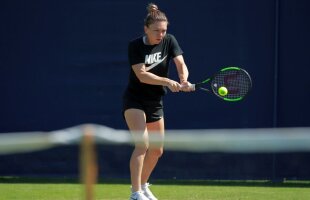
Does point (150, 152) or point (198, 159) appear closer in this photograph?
point (150, 152)

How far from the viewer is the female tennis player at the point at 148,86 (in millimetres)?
5656

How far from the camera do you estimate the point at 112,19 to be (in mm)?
7902

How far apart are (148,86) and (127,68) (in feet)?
6.85

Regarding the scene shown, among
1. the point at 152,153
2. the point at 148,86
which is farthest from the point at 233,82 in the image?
the point at 152,153

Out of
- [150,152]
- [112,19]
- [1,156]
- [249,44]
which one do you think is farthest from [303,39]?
[1,156]

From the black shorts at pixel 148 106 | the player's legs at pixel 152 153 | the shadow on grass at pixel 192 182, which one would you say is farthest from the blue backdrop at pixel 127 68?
the black shorts at pixel 148 106

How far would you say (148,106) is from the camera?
584cm

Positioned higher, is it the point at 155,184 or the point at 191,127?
the point at 191,127

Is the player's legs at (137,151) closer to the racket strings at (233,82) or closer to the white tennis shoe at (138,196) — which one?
the white tennis shoe at (138,196)

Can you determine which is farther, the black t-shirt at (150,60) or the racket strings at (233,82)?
the racket strings at (233,82)

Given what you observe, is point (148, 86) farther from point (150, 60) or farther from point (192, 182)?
point (192, 182)

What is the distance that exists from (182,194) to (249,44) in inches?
73.4

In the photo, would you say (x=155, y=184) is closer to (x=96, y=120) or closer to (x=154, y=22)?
(x=96, y=120)

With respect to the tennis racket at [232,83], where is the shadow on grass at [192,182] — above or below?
below
